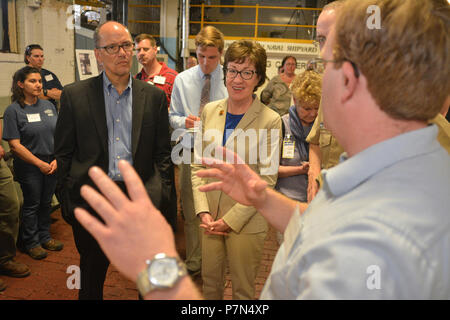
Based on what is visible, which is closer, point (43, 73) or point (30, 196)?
point (30, 196)

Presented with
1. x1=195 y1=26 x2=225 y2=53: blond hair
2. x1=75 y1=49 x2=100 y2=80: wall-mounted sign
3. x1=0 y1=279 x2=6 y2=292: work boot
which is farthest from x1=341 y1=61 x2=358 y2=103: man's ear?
x1=75 y1=49 x2=100 y2=80: wall-mounted sign

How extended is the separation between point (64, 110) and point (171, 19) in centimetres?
886

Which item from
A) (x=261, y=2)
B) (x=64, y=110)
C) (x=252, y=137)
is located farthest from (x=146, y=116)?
(x=261, y=2)

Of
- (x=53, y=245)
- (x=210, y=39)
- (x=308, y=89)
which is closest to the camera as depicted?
(x=308, y=89)

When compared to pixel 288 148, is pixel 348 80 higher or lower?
higher

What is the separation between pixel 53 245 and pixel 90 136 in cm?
219

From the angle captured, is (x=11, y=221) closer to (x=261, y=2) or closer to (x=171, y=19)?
(x=171, y=19)

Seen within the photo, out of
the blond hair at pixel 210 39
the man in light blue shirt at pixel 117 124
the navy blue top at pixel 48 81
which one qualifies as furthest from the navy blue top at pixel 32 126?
the blond hair at pixel 210 39

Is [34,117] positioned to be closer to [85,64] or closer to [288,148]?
[85,64]

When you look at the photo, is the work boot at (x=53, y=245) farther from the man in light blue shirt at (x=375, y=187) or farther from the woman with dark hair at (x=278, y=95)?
the woman with dark hair at (x=278, y=95)

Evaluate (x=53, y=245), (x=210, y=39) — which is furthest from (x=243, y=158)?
(x=53, y=245)

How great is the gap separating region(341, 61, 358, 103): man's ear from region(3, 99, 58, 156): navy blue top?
3721mm

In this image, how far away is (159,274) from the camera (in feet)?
2.57

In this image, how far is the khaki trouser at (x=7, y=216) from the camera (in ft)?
11.0
